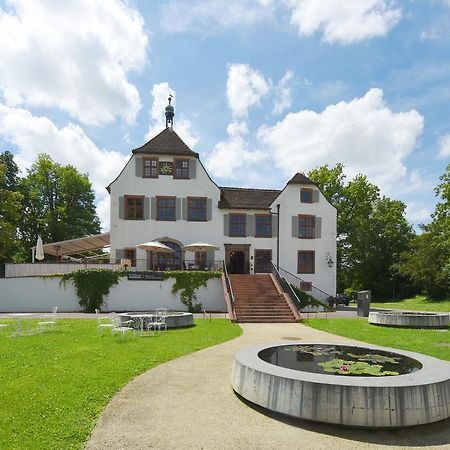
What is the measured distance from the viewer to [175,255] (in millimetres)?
29234

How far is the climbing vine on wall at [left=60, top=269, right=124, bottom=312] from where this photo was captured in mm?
24641

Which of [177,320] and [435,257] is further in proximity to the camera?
[435,257]

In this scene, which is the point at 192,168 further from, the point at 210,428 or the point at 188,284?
the point at 210,428

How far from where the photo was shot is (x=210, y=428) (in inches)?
233

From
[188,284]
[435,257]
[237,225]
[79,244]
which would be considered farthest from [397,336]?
[435,257]

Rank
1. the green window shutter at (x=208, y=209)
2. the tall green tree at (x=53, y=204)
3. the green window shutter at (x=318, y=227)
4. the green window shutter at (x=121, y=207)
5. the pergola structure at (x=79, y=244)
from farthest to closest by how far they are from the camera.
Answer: the tall green tree at (x=53, y=204)
the green window shutter at (x=318, y=227)
the green window shutter at (x=208, y=209)
the pergola structure at (x=79, y=244)
the green window shutter at (x=121, y=207)

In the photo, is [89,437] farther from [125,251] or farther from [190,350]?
[125,251]

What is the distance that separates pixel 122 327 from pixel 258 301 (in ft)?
31.2

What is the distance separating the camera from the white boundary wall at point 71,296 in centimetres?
2489

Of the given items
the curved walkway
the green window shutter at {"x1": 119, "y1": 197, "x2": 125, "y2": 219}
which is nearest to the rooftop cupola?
the green window shutter at {"x1": 119, "y1": 197, "x2": 125, "y2": 219}

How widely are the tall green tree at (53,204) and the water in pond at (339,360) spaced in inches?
1495

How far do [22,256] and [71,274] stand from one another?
23247mm

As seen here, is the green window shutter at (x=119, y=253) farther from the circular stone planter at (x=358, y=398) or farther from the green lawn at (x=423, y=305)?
the circular stone planter at (x=358, y=398)

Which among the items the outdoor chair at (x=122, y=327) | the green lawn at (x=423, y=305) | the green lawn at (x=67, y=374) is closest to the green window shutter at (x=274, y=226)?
the green lawn at (x=423, y=305)
